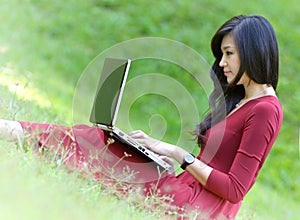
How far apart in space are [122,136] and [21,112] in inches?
50.7

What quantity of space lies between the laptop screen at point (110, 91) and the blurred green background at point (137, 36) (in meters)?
2.51

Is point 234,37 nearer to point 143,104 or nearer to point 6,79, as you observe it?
point 6,79

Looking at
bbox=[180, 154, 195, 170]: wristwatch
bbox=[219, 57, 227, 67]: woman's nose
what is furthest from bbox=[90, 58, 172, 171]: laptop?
bbox=[219, 57, 227, 67]: woman's nose

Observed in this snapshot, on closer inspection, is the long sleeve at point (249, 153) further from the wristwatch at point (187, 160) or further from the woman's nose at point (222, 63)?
the woman's nose at point (222, 63)

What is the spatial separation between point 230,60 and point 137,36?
673 centimetres

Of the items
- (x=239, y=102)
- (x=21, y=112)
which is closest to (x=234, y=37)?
(x=239, y=102)

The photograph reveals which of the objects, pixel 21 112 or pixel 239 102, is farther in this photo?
pixel 21 112

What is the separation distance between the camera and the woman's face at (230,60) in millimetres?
3268

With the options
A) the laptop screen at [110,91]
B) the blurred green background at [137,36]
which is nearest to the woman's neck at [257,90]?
the laptop screen at [110,91]

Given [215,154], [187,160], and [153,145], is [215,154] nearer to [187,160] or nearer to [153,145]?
[187,160]

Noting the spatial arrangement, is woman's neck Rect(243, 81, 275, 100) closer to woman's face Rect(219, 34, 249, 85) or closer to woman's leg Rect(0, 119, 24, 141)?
woman's face Rect(219, 34, 249, 85)

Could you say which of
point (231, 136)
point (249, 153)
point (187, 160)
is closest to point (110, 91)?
point (187, 160)

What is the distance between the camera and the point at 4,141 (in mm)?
3189

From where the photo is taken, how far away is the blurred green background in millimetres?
7391
